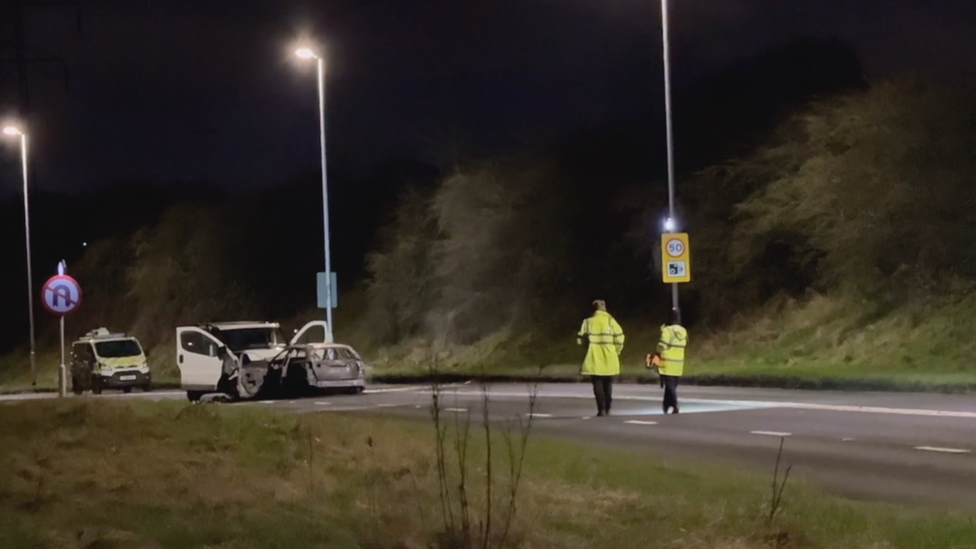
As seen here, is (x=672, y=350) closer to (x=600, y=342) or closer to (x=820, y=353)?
(x=600, y=342)

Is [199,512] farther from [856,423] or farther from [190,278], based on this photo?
[190,278]

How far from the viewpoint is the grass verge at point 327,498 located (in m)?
7.47

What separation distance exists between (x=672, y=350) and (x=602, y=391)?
135 centimetres

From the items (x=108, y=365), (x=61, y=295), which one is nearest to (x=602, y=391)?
(x=61, y=295)

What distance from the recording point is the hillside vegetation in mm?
30031

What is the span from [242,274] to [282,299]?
2.36 m

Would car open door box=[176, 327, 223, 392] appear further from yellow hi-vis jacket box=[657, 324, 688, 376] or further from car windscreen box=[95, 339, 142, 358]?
yellow hi-vis jacket box=[657, 324, 688, 376]

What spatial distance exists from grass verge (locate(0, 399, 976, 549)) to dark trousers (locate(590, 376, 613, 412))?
594 centimetres

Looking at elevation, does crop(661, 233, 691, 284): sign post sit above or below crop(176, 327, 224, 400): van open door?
above

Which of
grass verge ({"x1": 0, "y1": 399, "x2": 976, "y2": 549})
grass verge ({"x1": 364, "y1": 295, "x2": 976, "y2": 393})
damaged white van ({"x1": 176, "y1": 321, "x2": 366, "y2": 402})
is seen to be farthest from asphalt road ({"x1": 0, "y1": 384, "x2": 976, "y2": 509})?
→ grass verge ({"x1": 364, "y1": 295, "x2": 976, "y2": 393})

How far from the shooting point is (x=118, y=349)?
37344 millimetres

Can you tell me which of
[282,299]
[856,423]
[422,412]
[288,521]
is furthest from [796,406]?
[282,299]

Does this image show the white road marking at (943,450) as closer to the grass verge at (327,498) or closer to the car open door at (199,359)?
the grass verge at (327,498)

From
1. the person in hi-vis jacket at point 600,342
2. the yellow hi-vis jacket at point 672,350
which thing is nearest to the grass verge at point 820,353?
the person in hi-vis jacket at point 600,342
